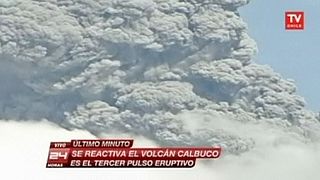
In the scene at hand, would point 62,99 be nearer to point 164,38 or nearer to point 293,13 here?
point 164,38

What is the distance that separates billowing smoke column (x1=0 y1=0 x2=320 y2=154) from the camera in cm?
1656

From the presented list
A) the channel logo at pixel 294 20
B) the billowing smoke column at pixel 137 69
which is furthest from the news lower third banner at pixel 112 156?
the billowing smoke column at pixel 137 69

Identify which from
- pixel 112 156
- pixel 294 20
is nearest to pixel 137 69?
pixel 294 20

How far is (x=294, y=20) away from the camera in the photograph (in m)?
12.7

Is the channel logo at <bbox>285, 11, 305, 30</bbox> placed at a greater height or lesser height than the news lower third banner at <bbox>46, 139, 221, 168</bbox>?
greater

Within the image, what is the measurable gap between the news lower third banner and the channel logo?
118 inches

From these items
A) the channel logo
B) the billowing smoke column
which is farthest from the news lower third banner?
the billowing smoke column

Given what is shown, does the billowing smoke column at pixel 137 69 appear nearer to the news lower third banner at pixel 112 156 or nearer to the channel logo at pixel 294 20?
the channel logo at pixel 294 20

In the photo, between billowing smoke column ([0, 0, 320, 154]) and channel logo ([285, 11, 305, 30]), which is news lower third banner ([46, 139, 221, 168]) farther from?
billowing smoke column ([0, 0, 320, 154])

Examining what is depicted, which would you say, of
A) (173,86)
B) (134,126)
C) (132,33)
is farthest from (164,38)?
(134,126)

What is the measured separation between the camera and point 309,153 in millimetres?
14062

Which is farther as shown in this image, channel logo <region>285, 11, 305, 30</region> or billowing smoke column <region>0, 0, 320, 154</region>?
billowing smoke column <region>0, 0, 320, 154</region>

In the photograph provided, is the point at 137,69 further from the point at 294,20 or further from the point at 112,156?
the point at 112,156

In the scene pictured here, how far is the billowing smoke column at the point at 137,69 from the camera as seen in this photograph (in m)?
16.6
